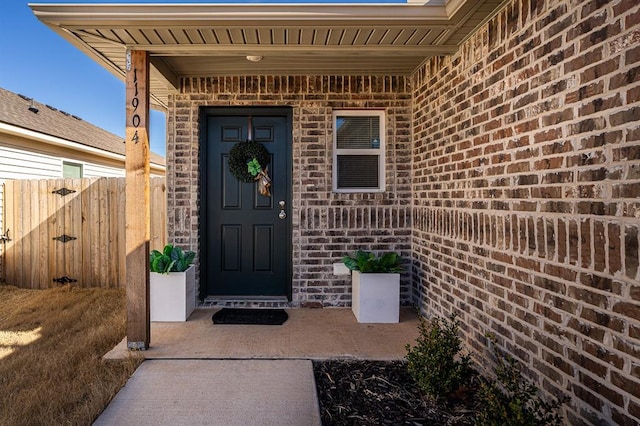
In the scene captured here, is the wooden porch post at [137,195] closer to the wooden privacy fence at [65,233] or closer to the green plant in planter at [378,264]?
the green plant in planter at [378,264]

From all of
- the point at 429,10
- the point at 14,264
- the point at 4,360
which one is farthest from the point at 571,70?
the point at 14,264

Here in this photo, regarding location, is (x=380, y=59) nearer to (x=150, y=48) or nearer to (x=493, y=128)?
(x=493, y=128)

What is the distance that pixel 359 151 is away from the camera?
15.9 feet

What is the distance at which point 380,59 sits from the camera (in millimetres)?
4121

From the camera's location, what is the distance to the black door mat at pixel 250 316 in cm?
420

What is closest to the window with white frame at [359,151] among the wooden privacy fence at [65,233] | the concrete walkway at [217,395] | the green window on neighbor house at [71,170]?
the concrete walkway at [217,395]

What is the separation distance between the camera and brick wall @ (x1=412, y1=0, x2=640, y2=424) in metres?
1.77

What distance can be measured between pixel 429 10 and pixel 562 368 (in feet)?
8.20

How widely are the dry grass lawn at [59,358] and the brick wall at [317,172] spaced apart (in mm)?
1316

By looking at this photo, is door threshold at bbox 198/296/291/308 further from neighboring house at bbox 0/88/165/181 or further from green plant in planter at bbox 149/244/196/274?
neighboring house at bbox 0/88/165/181

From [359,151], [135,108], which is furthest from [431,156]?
[135,108]

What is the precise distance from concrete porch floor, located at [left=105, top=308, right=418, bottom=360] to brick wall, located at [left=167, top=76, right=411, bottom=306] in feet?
2.32

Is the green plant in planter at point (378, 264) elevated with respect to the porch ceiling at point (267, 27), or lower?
lower

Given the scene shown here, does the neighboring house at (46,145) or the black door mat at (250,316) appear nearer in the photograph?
the black door mat at (250,316)
